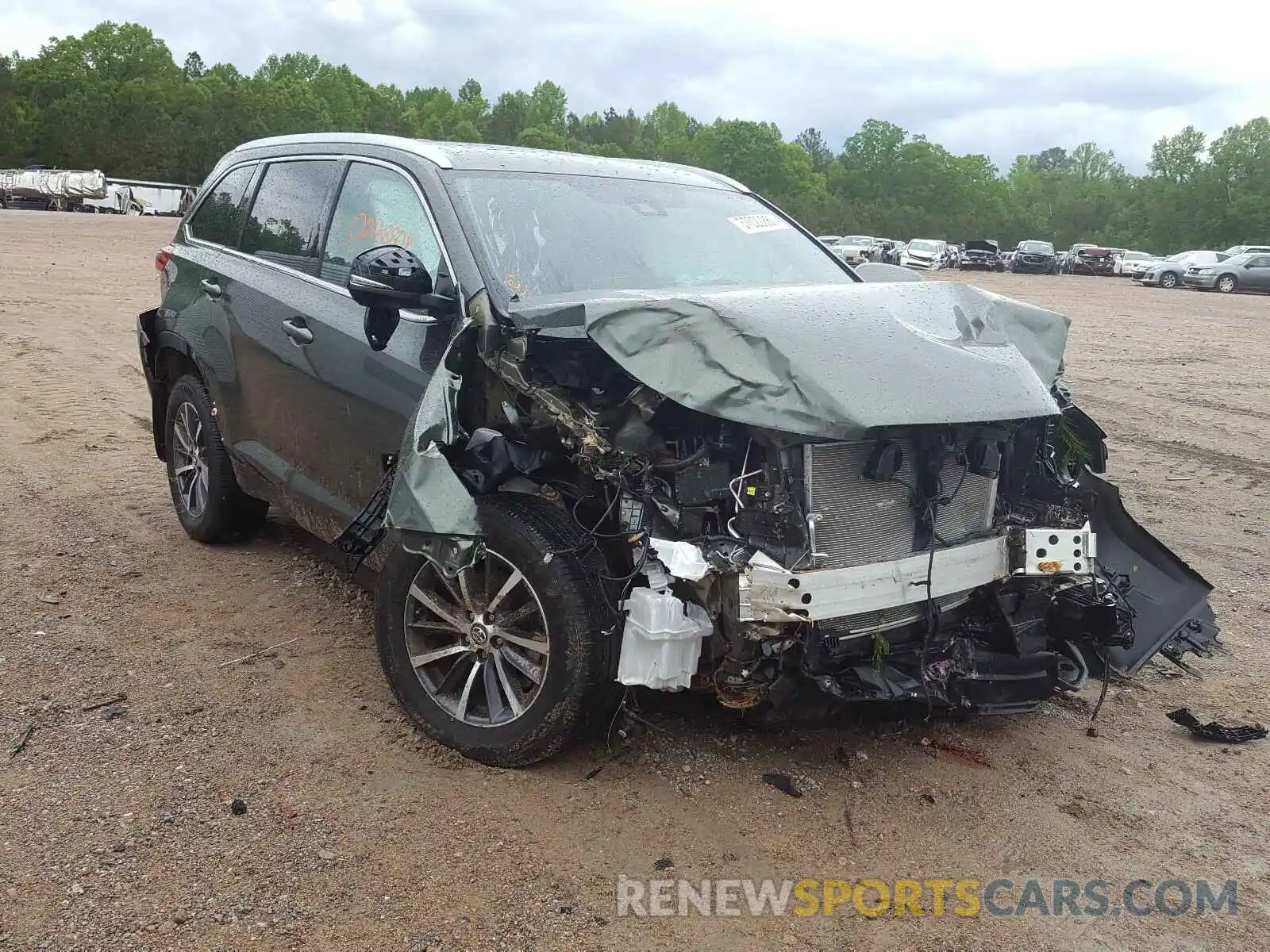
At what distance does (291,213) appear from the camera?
16.9 feet

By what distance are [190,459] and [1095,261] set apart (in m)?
48.8

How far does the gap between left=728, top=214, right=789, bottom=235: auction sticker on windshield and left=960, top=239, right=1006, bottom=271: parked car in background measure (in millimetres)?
45788

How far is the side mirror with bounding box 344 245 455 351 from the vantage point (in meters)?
3.79

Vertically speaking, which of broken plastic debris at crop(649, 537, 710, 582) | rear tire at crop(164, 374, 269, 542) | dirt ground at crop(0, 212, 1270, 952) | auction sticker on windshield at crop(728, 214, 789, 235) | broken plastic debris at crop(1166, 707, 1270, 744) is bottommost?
dirt ground at crop(0, 212, 1270, 952)

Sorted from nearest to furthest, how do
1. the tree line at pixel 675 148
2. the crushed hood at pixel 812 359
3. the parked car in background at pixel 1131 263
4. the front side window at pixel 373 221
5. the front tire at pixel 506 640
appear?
the crushed hood at pixel 812 359
the front tire at pixel 506 640
the front side window at pixel 373 221
the parked car in background at pixel 1131 263
the tree line at pixel 675 148

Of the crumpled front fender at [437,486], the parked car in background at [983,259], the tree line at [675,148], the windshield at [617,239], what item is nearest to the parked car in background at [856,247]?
the parked car in background at [983,259]

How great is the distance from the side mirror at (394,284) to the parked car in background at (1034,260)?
4697cm

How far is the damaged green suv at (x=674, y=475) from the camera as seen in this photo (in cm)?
334

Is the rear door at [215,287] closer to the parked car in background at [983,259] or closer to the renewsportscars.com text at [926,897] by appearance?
the renewsportscars.com text at [926,897]

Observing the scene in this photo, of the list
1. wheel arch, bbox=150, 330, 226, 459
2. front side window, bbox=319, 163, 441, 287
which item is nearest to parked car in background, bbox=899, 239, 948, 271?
wheel arch, bbox=150, 330, 226, 459

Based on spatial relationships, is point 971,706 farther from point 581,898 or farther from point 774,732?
point 581,898

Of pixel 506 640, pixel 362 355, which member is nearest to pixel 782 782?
pixel 506 640

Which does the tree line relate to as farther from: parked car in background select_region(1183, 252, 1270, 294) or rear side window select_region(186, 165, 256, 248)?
rear side window select_region(186, 165, 256, 248)

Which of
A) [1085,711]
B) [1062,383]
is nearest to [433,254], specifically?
[1062,383]
